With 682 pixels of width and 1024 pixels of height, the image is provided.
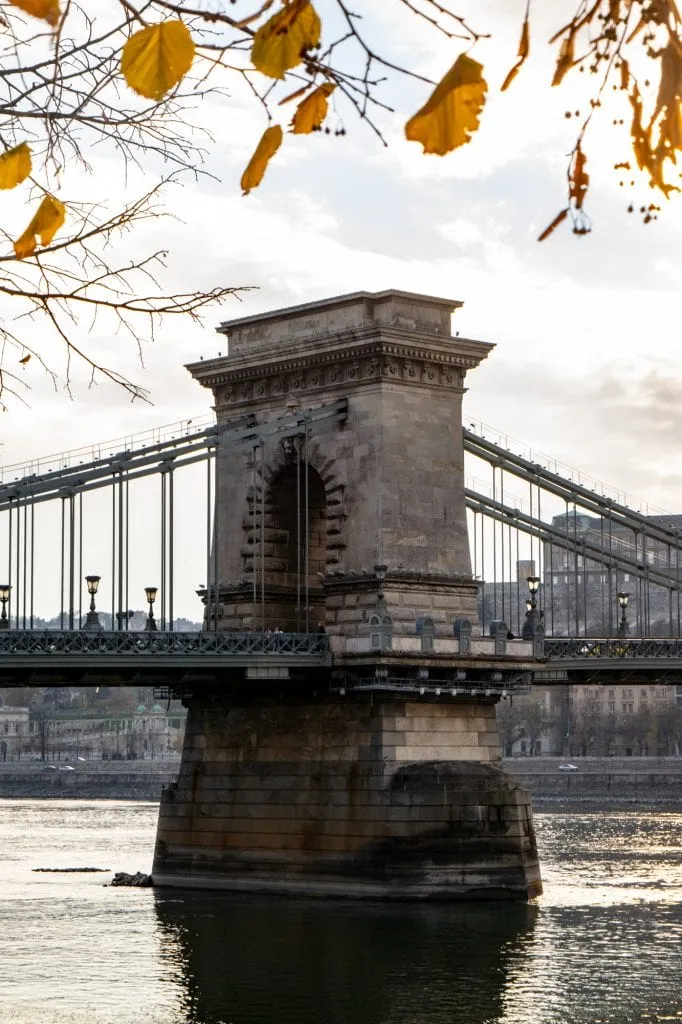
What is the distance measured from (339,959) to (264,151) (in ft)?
122

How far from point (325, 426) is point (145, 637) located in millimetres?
8135

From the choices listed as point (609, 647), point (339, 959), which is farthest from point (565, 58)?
point (609, 647)

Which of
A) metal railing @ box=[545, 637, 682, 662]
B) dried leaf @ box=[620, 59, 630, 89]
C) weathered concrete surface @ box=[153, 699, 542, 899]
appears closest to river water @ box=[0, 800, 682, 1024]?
weathered concrete surface @ box=[153, 699, 542, 899]

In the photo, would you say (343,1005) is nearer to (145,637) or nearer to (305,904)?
(305,904)

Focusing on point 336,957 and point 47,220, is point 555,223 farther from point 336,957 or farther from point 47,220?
point 336,957

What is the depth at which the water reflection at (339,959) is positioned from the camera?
38.7 m

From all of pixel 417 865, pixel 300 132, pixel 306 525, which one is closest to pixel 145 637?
pixel 306 525

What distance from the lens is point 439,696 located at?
55.2 m

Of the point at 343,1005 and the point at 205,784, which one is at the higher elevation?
the point at 205,784

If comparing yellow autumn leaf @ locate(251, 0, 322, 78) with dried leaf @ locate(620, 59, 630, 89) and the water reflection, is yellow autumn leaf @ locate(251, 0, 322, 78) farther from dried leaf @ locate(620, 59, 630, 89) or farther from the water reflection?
the water reflection

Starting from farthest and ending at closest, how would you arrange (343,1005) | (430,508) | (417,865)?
(430,508)
(417,865)
(343,1005)

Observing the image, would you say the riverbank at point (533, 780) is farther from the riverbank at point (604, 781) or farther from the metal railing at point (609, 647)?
the metal railing at point (609, 647)

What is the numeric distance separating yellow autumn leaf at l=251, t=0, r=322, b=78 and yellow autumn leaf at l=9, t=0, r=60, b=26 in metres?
0.95

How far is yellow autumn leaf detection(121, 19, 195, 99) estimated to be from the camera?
28.1ft
